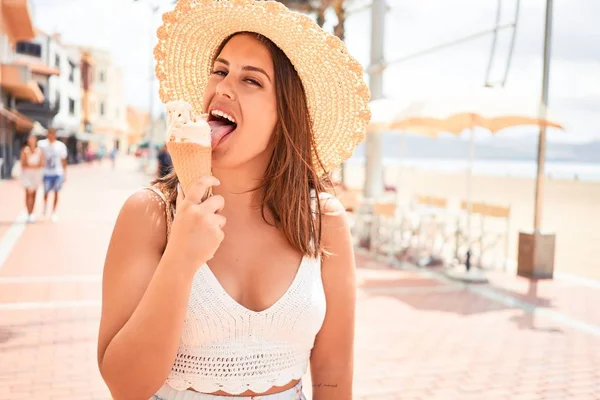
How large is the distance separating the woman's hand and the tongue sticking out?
0.69 feet

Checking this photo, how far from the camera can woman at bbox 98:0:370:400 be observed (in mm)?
1317

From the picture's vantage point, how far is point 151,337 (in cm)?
130

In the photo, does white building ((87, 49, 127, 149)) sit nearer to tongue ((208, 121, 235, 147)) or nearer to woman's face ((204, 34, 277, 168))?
woman's face ((204, 34, 277, 168))

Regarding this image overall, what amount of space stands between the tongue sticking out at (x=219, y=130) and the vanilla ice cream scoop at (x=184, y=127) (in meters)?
0.11

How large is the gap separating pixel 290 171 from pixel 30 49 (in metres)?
51.6

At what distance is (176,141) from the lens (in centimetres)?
125

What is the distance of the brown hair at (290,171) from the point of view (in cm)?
169

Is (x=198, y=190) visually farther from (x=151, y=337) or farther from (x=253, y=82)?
(x=253, y=82)

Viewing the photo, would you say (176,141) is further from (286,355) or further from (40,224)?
(40,224)

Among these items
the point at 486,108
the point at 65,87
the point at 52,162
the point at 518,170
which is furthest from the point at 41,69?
the point at 518,170

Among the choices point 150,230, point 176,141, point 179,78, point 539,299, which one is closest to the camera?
point 176,141

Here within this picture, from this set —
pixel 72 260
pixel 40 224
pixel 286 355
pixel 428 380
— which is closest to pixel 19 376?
pixel 428 380

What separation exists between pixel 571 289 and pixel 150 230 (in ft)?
24.5

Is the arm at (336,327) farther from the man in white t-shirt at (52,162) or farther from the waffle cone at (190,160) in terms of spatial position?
the man in white t-shirt at (52,162)
